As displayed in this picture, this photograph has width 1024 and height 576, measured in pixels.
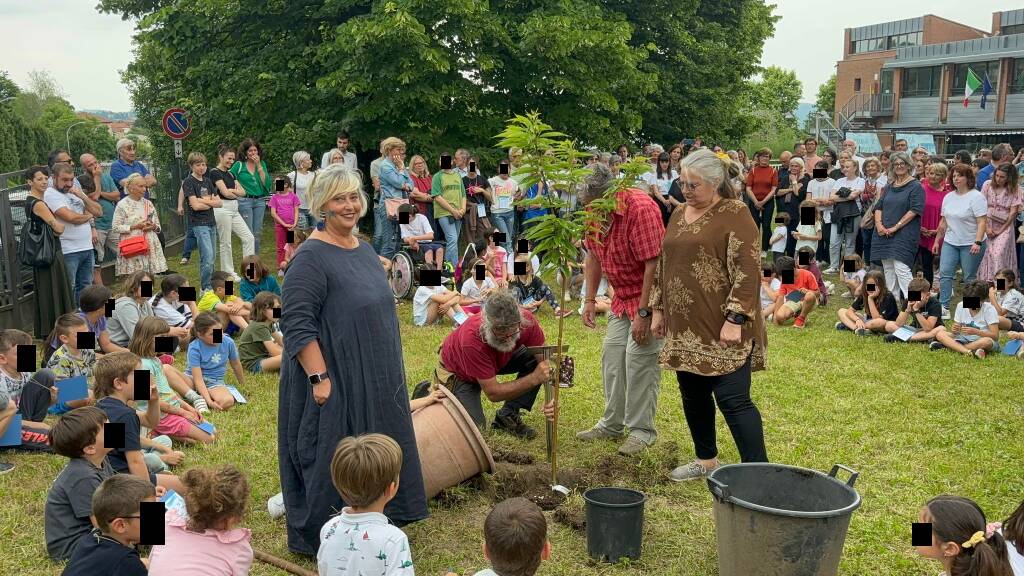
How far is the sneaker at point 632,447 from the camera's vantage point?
5840 mm

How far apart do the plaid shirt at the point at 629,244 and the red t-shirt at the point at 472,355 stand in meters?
0.67

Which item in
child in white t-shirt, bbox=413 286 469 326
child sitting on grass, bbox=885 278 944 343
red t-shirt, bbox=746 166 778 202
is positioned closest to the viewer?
child sitting on grass, bbox=885 278 944 343

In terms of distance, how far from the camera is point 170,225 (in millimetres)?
15734

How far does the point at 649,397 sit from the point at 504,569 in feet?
9.41

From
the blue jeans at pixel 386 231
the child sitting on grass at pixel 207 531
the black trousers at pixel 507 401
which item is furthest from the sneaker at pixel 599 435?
the blue jeans at pixel 386 231

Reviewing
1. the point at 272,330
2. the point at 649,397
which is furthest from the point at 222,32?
the point at 649,397

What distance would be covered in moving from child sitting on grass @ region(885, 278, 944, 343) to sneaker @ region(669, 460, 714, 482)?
5.06 m

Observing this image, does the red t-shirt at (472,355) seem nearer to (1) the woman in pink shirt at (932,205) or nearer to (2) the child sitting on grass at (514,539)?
(2) the child sitting on grass at (514,539)

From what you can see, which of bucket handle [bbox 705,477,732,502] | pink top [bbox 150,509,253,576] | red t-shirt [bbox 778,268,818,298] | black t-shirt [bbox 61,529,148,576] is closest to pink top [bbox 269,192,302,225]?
red t-shirt [bbox 778,268,818,298]

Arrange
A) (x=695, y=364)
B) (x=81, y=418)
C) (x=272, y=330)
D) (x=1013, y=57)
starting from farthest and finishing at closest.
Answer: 1. (x=1013, y=57)
2. (x=272, y=330)
3. (x=695, y=364)
4. (x=81, y=418)

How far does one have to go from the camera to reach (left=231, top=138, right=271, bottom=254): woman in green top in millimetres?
Answer: 12016

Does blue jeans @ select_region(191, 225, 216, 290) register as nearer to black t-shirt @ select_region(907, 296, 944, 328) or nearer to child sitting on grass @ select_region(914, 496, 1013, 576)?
black t-shirt @ select_region(907, 296, 944, 328)

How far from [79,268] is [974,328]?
961 cm

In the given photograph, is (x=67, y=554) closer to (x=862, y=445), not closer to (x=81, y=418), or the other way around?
(x=81, y=418)
